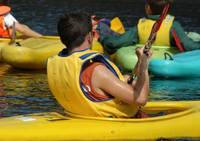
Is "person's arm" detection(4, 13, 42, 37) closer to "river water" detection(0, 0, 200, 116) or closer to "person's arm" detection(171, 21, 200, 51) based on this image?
"river water" detection(0, 0, 200, 116)

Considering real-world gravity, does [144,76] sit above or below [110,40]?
above

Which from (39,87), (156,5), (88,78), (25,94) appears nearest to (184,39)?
(156,5)

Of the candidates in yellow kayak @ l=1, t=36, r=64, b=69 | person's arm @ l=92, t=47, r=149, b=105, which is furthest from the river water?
person's arm @ l=92, t=47, r=149, b=105

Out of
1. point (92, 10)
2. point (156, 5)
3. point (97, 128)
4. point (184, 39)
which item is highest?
point (97, 128)

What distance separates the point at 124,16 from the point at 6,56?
7836 millimetres

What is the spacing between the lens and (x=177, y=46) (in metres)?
7.77

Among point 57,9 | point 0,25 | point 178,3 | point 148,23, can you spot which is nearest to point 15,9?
point 57,9

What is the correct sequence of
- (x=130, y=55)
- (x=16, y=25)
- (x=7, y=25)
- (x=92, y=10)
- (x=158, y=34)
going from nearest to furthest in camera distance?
(x=130, y=55) → (x=158, y=34) → (x=16, y=25) → (x=7, y=25) → (x=92, y=10)

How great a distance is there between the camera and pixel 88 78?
12.9ft

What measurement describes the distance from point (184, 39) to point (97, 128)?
13.2 feet

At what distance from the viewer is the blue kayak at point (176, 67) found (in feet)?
24.5

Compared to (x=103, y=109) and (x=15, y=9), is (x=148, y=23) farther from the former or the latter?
(x=15, y=9)

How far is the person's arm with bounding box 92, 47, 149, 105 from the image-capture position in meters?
3.86

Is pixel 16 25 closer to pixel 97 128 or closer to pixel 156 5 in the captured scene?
pixel 156 5
